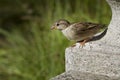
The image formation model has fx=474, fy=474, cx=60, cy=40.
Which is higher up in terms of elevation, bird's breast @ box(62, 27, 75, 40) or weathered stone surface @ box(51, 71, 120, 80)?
bird's breast @ box(62, 27, 75, 40)

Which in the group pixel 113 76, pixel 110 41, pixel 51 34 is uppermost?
pixel 51 34

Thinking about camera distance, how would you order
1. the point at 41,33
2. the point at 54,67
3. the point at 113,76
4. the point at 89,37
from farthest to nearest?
the point at 41,33 < the point at 54,67 < the point at 89,37 < the point at 113,76

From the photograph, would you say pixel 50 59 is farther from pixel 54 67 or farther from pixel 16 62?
pixel 16 62

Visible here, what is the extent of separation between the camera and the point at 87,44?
3369 mm

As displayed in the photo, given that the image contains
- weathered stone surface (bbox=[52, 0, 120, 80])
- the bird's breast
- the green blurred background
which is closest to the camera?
weathered stone surface (bbox=[52, 0, 120, 80])

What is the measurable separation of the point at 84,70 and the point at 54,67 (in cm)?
174

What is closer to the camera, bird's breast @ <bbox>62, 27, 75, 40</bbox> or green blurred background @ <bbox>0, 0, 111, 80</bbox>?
bird's breast @ <bbox>62, 27, 75, 40</bbox>

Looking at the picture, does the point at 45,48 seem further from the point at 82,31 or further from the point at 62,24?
the point at 82,31

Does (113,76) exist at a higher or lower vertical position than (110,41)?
lower

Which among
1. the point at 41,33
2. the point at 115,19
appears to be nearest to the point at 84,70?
the point at 115,19

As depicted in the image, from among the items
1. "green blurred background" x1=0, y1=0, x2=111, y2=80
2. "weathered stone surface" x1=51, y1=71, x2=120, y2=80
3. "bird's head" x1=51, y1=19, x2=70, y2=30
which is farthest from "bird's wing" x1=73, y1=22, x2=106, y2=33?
"green blurred background" x1=0, y1=0, x2=111, y2=80

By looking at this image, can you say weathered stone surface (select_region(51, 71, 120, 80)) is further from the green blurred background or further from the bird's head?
the green blurred background

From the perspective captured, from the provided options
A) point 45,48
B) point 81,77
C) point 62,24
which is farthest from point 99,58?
point 45,48

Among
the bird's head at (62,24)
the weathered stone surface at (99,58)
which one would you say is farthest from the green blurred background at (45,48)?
the weathered stone surface at (99,58)
